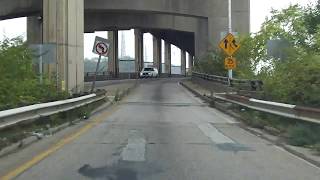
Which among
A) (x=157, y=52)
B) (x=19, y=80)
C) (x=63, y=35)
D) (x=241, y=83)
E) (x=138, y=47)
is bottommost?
(x=241, y=83)

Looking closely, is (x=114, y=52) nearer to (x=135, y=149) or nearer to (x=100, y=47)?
(x=100, y=47)

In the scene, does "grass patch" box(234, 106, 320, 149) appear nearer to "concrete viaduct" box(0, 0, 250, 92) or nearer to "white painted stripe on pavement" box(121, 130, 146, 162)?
"white painted stripe on pavement" box(121, 130, 146, 162)

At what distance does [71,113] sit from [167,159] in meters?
9.40

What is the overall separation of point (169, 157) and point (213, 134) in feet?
15.7

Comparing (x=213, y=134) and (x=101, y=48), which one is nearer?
(x=213, y=134)

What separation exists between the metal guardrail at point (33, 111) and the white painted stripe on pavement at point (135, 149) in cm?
248

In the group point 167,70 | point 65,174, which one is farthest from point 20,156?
point 167,70

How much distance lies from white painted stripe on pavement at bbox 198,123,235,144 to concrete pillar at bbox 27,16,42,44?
144ft

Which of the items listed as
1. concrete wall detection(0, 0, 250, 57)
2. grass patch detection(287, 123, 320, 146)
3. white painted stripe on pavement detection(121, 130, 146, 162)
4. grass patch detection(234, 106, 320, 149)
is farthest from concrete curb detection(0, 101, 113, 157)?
concrete wall detection(0, 0, 250, 57)

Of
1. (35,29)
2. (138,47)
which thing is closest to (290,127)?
(35,29)

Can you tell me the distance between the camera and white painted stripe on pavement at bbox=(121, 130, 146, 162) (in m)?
11.3

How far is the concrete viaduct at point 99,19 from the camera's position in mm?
32438

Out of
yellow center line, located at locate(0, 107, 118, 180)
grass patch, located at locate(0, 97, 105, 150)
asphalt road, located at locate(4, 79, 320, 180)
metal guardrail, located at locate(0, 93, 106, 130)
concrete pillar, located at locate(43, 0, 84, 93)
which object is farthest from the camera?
concrete pillar, located at locate(43, 0, 84, 93)

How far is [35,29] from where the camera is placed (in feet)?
203
